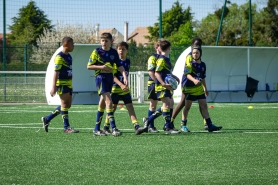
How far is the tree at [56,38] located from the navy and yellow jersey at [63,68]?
1515cm

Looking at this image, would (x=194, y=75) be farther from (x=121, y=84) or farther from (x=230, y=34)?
(x=230, y=34)

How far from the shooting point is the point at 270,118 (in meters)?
15.1

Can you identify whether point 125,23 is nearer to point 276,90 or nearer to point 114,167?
point 276,90

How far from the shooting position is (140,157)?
7859 mm

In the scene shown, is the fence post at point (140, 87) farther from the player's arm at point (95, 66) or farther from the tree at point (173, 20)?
the tree at point (173, 20)

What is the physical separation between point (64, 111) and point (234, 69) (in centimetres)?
1608

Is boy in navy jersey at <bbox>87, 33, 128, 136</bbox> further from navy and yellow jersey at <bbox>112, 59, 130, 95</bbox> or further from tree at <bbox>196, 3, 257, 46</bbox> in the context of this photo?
tree at <bbox>196, 3, 257, 46</bbox>

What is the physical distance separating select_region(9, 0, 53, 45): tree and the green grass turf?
144 ft

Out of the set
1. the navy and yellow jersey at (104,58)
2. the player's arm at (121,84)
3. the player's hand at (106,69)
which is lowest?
the player's arm at (121,84)

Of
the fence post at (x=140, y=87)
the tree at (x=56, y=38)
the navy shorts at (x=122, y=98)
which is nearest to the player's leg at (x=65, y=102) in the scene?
the navy shorts at (x=122, y=98)

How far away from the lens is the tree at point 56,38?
27.0 meters

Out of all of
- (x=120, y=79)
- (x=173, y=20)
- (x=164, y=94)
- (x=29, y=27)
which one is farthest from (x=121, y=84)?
(x=173, y=20)

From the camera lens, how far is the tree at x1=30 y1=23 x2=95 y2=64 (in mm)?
27031

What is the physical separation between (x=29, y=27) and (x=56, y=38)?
5.81 m
